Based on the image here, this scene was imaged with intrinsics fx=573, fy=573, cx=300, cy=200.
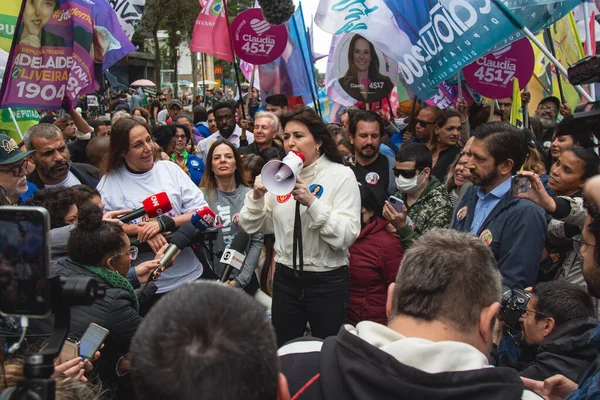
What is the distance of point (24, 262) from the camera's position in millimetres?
1354

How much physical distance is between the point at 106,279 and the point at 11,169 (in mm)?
1781

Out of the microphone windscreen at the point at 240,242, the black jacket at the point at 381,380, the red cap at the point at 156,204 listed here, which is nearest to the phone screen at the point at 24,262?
the black jacket at the point at 381,380

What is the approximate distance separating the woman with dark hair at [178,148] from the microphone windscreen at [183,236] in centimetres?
272

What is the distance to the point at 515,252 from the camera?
3164mm

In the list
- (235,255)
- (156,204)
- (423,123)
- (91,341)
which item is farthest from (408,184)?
(91,341)

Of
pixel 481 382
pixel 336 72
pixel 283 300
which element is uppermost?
pixel 336 72

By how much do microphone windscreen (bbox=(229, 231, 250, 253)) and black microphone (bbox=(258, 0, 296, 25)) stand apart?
2.66m

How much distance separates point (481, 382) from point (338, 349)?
0.37 meters

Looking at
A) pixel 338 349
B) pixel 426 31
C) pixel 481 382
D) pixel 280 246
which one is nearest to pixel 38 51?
pixel 280 246

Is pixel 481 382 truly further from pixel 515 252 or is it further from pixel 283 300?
pixel 283 300

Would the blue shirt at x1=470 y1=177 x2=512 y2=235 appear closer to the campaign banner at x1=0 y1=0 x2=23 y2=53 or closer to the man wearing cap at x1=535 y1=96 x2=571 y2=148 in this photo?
the man wearing cap at x1=535 y1=96 x2=571 y2=148

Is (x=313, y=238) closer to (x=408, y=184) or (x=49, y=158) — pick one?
(x=408, y=184)

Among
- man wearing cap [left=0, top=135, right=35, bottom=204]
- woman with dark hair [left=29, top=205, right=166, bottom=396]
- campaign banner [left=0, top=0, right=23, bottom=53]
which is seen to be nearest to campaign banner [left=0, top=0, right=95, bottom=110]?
campaign banner [left=0, top=0, right=23, bottom=53]

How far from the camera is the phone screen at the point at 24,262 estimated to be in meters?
1.33
